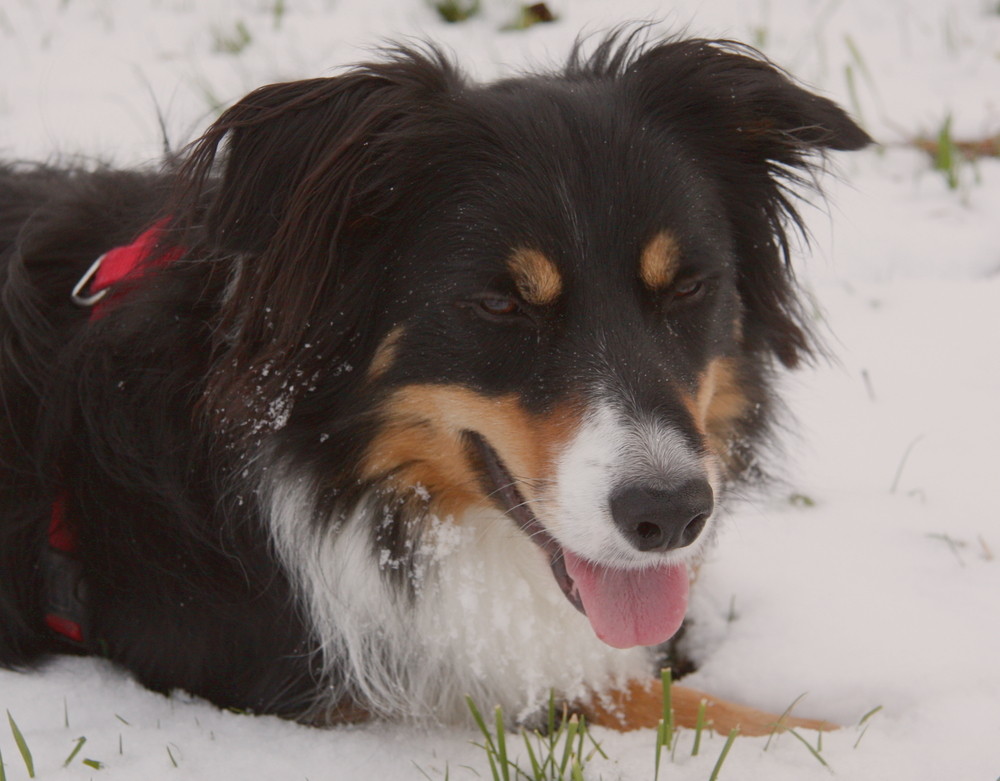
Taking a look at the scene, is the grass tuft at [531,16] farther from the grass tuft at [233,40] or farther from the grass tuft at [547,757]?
the grass tuft at [547,757]

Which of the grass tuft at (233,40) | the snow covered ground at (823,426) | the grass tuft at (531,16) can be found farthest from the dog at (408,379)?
the grass tuft at (531,16)

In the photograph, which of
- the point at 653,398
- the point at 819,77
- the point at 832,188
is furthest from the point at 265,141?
the point at 819,77

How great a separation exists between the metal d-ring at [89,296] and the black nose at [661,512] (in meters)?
1.25

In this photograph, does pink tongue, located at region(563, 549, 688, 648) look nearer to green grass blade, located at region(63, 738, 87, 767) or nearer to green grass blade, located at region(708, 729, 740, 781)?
green grass blade, located at region(708, 729, 740, 781)

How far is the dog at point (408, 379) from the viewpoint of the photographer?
2.23 meters

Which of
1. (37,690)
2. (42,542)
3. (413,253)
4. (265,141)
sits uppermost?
(265,141)

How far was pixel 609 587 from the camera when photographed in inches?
94.4

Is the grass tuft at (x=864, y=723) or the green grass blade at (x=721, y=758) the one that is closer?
the green grass blade at (x=721, y=758)

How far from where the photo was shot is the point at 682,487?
83.4 inches

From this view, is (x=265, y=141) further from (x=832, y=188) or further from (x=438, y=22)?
(x=438, y=22)

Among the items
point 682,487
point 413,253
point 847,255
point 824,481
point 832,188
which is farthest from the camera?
point 832,188

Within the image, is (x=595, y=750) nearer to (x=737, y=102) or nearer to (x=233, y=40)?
(x=737, y=102)

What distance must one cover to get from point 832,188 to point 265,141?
135 inches

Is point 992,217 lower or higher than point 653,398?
lower
